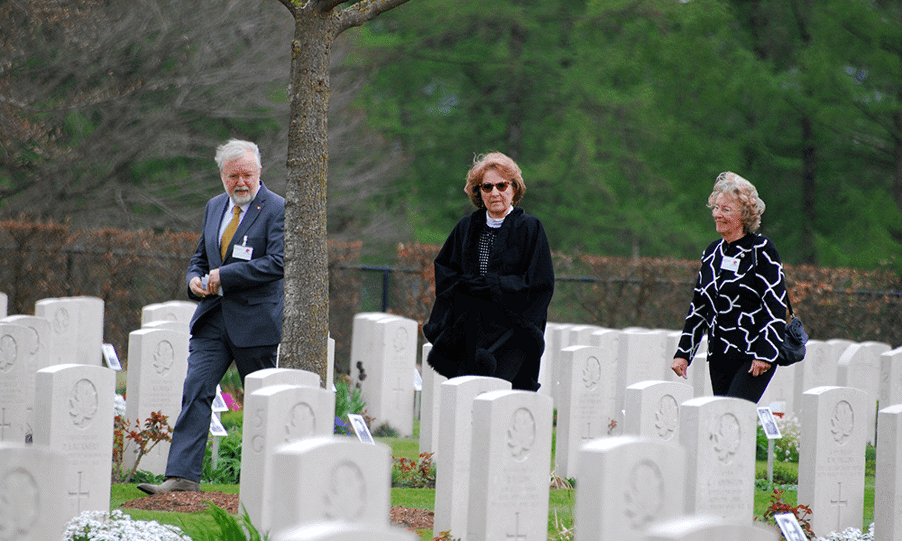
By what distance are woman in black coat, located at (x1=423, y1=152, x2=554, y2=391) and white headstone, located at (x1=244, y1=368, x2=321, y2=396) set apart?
931 mm

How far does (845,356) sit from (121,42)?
11.8m

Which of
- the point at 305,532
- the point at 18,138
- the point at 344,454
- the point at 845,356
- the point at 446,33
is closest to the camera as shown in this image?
the point at 305,532

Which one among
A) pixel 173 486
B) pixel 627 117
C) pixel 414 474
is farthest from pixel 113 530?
pixel 627 117

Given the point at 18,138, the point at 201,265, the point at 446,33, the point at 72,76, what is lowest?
the point at 201,265

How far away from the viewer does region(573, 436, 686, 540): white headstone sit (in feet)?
11.5

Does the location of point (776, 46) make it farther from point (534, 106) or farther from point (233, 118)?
point (233, 118)

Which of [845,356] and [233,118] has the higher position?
[233,118]

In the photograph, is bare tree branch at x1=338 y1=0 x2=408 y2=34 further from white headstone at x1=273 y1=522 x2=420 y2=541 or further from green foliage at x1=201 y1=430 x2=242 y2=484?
white headstone at x1=273 y1=522 x2=420 y2=541

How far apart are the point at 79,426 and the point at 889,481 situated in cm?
427

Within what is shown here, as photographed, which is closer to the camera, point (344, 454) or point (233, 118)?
point (344, 454)

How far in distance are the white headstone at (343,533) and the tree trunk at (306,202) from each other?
11.6ft

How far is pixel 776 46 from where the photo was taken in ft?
79.7

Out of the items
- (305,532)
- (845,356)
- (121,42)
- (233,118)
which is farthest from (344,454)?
(233,118)

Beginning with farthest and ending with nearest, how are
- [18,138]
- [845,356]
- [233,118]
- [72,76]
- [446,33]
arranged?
[446,33]
[233,118]
[72,76]
[18,138]
[845,356]
